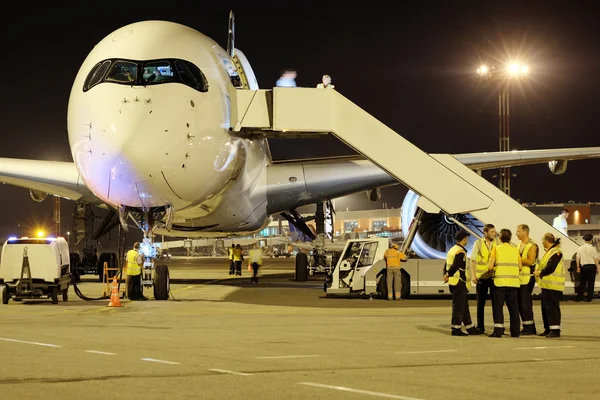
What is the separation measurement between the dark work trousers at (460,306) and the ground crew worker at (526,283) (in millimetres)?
839

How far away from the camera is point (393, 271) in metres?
19.4

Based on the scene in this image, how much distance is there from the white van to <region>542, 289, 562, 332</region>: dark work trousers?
10412mm

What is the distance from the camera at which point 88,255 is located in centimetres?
2819

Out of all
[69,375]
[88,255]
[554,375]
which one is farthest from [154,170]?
[88,255]

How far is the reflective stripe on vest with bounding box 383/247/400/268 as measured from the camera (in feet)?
63.2

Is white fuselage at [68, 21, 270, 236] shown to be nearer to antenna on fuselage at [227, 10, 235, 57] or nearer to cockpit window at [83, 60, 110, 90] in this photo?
cockpit window at [83, 60, 110, 90]

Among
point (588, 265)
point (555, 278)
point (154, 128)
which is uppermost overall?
point (154, 128)

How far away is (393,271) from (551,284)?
762 centimetres

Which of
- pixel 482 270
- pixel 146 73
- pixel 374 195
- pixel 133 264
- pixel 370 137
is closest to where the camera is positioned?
pixel 482 270

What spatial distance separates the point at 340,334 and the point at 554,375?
4.02 metres

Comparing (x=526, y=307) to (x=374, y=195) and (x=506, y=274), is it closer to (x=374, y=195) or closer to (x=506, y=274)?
(x=506, y=274)

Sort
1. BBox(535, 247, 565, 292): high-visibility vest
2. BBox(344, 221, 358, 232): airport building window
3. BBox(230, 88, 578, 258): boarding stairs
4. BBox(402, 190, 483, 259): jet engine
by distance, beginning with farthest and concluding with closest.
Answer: BBox(344, 221, 358, 232): airport building window, BBox(402, 190, 483, 259): jet engine, BBox(230, 88, 578, 258): boarding stairs, BBox(535, 247, 565, 292): high-visibility vest

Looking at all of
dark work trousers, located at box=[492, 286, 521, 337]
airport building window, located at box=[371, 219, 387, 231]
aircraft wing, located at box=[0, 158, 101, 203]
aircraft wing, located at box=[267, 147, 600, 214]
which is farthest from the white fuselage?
airport building window, located at box=[371, 219, 387, 231]

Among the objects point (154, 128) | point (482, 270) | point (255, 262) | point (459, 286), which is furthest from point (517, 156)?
point (459, 286)
